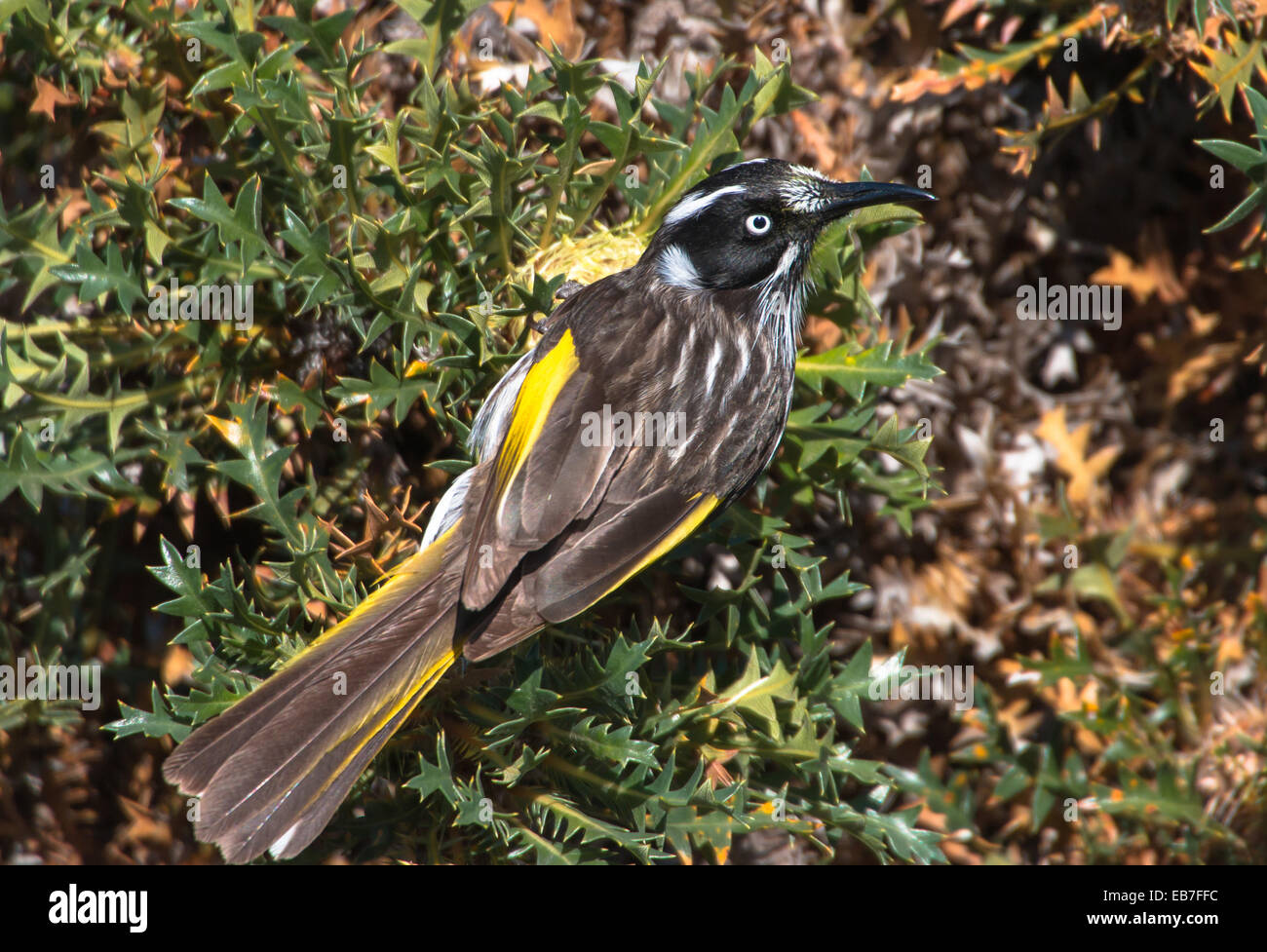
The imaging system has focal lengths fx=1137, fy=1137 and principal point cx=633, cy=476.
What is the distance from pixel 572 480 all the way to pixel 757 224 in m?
0.59

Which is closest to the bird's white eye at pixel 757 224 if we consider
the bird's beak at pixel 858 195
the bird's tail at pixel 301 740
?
the bird's beak at pixel 858 195

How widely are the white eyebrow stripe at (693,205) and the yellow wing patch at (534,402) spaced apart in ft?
0.89

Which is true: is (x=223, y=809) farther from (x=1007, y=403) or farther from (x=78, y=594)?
(x=1007, y=403)

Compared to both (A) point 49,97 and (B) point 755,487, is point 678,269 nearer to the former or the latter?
(B) point 755,487

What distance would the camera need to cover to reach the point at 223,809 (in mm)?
1730

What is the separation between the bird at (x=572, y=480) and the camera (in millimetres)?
1742

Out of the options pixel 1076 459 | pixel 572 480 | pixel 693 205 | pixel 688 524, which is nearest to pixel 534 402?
pixel 572 480

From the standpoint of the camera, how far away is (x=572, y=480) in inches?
76.2

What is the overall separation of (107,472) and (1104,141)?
233cm

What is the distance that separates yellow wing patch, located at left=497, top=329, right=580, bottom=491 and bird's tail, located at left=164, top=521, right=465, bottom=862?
33 cm

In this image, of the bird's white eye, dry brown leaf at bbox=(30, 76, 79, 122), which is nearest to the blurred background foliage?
dry brown leaf at bbox=(30, 76, 79, 122)

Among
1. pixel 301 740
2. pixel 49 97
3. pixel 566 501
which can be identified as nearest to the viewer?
pixel 301 740

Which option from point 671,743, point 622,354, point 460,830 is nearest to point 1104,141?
point 622,354

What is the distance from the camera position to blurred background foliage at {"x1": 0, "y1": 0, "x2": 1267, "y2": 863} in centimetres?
181
